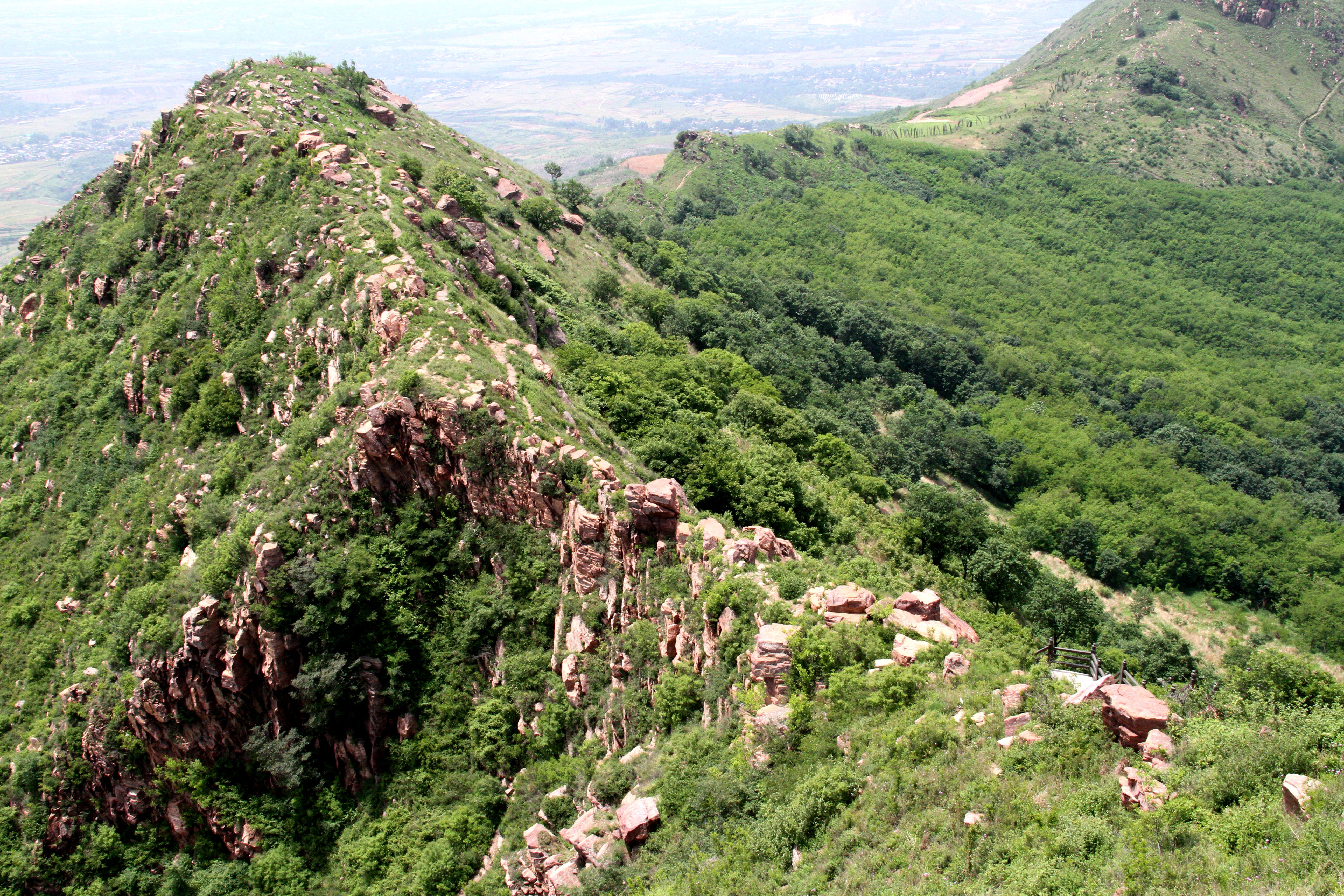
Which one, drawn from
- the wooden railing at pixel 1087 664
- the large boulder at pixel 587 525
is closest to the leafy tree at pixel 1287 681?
the wooden railing at pixel 1087 664

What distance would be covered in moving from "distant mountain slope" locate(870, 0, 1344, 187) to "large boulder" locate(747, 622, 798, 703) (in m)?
173

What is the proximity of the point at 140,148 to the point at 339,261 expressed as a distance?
4026 cm

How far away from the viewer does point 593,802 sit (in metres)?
24.3

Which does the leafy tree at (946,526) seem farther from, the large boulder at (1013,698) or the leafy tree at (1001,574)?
the large boulder at (1013,698)

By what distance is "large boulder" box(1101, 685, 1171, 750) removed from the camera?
16016 mm

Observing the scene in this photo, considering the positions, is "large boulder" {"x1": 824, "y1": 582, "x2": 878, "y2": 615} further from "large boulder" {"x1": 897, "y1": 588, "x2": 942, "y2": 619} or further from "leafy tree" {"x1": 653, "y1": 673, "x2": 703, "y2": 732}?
"leafy tree" {"x1": 653, "y1": 673, "x2": 703, "y2": 732}

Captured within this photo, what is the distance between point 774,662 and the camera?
22188 millimetres

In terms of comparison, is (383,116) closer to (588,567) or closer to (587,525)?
(587,525)

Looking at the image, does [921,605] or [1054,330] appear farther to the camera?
[1054,330]

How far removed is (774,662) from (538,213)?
63.7 metres

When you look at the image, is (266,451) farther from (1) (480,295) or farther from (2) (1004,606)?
(2) (1004,606)

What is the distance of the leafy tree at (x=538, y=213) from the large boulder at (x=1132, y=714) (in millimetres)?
69431

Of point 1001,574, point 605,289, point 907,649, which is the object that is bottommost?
point 1001,574

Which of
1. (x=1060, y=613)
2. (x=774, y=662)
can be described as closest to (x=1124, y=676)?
(x=774, y=662)
